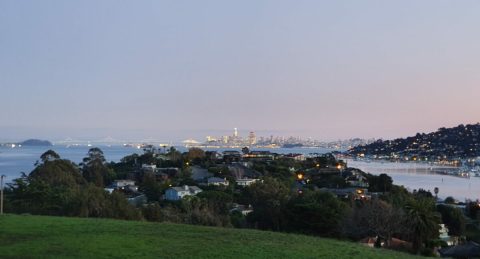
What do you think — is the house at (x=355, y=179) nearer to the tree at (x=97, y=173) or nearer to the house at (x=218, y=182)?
the house at (x=218, y=182)

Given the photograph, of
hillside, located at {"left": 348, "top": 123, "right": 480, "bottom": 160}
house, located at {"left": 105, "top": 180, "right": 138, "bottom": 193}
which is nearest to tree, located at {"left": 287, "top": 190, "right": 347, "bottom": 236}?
house, located at {"left": 105, "top": 180, "right": 138, "bottom": 193}

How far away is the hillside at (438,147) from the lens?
537 ft

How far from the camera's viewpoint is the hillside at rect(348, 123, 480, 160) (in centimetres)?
16362

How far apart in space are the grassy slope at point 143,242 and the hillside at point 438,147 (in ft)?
504

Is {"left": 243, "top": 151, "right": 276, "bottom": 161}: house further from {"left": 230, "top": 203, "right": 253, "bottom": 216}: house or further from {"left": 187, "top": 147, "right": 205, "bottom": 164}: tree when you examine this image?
{"left": 230, "top": 203, "right": 253, "bottom": 216}: house

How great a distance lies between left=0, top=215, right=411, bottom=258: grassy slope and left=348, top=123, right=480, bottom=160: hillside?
154 m

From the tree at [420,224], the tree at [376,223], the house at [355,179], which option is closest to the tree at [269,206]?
the tree at [376,223]

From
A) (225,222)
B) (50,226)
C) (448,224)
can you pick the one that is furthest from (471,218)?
(50,226)

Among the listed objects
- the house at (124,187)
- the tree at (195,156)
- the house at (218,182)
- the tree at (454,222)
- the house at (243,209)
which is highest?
the tree at (195,156)

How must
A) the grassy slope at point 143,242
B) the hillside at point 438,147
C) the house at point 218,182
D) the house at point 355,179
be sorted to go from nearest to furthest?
1. the grassy slope at point 143,242
2. the house at point 218,182
3. the house at point 355,179
4. the hillside at point 438,147

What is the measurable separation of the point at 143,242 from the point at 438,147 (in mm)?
179546

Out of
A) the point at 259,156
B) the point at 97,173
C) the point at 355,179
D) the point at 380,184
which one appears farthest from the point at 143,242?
the point at 259,156

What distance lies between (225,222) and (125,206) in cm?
467

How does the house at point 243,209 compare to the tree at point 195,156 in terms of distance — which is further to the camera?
the tree at point 195,156
